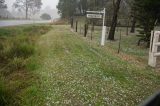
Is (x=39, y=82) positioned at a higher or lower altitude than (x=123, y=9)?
lower

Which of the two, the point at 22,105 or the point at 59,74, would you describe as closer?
the point at 22,105

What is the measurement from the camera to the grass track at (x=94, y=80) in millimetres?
6230

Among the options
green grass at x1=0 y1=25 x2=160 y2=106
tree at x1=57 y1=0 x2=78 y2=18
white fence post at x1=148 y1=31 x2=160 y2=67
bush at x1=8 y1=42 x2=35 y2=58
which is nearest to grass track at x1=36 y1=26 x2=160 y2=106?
green grass at x1=0 y1=25 x2=160 y2=106

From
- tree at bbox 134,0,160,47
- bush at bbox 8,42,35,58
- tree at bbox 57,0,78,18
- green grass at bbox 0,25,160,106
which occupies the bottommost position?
green grass at bbox 0,25,160,106

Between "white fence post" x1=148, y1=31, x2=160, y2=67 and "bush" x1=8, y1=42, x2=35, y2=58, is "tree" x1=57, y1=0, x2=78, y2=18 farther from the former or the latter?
"white fence post" x1=148, y1=31, x2=160, y2=67

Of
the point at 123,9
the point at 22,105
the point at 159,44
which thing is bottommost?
the point at 22,105

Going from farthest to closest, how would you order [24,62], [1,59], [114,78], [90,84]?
[1,59] < [24,62] < [114,78] < [90,84]

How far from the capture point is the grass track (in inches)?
245

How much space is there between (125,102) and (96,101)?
76 centimetres

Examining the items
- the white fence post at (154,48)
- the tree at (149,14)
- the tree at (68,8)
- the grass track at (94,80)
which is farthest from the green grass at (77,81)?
the tree at (68,8)

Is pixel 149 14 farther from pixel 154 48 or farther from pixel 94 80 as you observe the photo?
pixel 94 80

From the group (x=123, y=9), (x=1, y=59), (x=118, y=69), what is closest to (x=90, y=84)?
(x=118, y=69)

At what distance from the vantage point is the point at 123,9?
41344 millimetres

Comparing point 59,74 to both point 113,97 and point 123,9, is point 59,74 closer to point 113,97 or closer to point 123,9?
point 113,97
